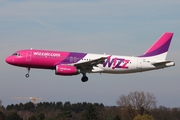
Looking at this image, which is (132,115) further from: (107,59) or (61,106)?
(61,106)

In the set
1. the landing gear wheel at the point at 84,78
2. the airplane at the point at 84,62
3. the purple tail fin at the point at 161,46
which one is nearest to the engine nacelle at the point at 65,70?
the airplane at the point at 84,62

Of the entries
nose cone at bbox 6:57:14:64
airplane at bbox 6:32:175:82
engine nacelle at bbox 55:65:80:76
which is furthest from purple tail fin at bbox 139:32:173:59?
nose cone at bbox 6:57:14:64

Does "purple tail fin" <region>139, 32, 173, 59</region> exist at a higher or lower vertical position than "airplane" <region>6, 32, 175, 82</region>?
higher

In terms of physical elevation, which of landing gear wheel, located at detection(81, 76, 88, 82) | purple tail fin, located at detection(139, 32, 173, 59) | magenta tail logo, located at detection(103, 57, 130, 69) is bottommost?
landing gear wheel, located at detection(81, 76, 88, 82)

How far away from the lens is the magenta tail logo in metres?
62.8

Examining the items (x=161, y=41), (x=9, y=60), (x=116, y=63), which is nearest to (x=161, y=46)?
(x=161, y=41)

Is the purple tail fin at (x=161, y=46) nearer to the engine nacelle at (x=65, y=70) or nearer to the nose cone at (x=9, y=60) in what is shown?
the engine nacelle at (x=65, y=70)

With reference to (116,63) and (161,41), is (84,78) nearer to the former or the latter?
(116,63)

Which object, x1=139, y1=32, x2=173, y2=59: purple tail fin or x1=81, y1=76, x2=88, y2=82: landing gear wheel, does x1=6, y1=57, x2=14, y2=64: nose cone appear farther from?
x1=139, y1=32, x2=173, y2=59: purple tail fin

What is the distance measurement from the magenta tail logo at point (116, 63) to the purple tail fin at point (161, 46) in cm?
508

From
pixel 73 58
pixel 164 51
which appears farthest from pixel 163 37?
pixel 73 58

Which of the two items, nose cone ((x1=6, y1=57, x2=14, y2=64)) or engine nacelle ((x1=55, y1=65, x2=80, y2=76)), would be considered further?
nose cone ((x1=6, y1=57, x2=14, y2=64))

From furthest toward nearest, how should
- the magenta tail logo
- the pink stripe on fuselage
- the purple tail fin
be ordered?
the pink stripe on fuselage → the purple tail fin → the magenta tail logo

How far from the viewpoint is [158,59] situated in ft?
221
